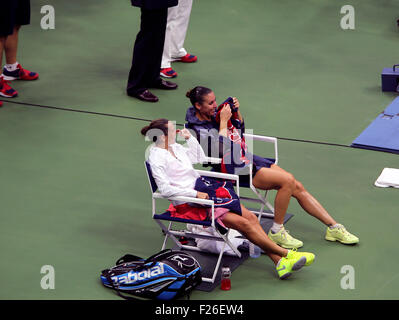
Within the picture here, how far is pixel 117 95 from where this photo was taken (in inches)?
386

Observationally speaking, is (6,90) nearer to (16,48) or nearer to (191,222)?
(16,48)

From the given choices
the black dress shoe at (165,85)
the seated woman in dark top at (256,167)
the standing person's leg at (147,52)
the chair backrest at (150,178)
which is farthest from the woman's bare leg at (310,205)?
the black dress shoe at (165,85)

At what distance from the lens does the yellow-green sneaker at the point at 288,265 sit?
6.20m

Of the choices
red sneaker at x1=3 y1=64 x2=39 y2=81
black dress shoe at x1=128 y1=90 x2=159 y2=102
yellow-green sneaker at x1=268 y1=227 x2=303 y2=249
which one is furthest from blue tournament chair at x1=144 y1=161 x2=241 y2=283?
red sneaker at x1=3 y1=64 x2=39 y2=81

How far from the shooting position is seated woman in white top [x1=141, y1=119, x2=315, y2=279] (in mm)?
6227

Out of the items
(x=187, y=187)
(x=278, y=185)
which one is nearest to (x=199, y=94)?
(x=187, y=187)

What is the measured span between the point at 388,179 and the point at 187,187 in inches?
89.4

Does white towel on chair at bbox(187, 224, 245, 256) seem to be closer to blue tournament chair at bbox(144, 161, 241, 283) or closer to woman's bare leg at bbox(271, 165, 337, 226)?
blue tournament chair at bbox(144, 161, 241, 283)

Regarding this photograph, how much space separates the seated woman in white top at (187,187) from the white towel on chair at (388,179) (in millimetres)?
1773

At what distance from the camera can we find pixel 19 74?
1005 centimetres

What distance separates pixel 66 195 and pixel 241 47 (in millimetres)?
4710

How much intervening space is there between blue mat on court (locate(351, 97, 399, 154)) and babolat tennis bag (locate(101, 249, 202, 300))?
315cm

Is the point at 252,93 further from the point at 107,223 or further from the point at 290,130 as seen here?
the point at 107,223

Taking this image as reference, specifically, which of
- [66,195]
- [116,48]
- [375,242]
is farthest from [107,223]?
[116,48]
